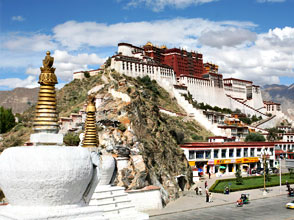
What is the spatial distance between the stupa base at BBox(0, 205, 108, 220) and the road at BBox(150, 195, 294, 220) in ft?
46.7

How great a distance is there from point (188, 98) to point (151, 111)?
38.0 m

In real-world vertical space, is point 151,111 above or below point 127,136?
above

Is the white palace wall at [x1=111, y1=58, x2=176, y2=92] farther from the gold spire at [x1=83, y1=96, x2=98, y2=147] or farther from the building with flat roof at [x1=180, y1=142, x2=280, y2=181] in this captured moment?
the gold spire at [x1=83, y1=96, x2=98, y2=147]

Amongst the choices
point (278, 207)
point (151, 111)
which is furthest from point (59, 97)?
point (278, 207)

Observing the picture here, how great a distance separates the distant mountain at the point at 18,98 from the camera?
149000mm

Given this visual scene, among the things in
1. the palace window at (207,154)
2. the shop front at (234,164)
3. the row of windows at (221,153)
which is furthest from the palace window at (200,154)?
the shop front at (234,164)

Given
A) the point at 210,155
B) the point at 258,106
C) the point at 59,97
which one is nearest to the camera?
the point at 210,155

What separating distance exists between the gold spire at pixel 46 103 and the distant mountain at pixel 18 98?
471ft

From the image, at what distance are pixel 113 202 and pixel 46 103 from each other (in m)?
8.88

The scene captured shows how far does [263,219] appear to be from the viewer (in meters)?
22.5

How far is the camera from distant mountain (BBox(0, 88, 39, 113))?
489 feet

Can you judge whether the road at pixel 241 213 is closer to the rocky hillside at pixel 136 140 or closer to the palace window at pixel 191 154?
the rocky hillside at pixel 136 140

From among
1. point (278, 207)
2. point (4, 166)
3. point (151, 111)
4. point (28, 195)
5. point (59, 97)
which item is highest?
point (59, 97)

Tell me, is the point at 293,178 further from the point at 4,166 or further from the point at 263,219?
the point at 4,166
